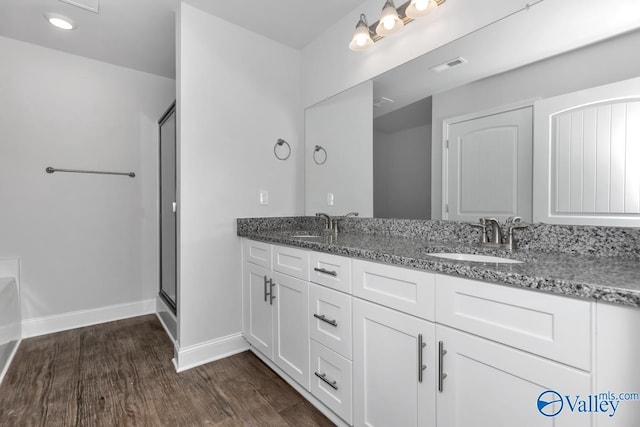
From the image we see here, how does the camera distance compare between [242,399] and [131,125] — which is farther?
[131,125]

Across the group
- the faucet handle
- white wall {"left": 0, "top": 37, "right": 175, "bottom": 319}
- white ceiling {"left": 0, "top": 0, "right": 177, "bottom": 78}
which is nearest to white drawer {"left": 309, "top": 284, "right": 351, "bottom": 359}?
the faucet handle

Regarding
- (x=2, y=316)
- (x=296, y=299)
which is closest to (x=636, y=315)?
(x=296, y=299)

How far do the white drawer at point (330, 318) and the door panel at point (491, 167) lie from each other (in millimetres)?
710

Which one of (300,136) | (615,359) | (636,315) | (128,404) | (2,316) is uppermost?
(300,136)

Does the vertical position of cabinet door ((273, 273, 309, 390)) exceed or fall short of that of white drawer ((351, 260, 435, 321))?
it falls short

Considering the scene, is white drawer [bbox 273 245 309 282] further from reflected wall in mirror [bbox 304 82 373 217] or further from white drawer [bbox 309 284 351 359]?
reflected wall in mirror [bbox 304 82 373 217]

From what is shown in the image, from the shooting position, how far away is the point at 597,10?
1.08 meters

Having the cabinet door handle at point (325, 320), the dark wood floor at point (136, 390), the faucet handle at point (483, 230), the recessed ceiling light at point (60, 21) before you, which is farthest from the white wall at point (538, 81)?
the recessed ceiling light at point (60, 21)

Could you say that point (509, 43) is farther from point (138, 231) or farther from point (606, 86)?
point (138, 231)

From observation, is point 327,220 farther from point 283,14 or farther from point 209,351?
point 283,14

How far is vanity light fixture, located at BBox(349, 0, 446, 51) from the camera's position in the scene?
147cm

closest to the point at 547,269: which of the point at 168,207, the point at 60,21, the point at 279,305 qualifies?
the point at 279,305

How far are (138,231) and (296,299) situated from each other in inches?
Result: 81.4

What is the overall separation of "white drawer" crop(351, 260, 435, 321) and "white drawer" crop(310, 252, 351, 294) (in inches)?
1.8
